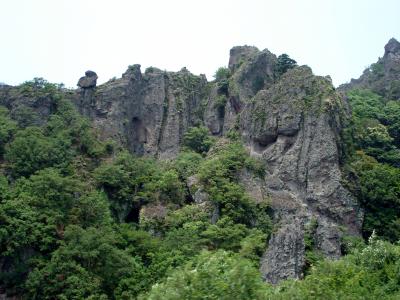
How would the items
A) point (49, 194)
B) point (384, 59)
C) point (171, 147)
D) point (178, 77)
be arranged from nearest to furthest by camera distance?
1. point (49, 194)
2. point (171, 147)
3. point (178, 77)
4. point (384, 59)

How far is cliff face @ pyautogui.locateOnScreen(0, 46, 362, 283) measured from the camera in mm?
38219

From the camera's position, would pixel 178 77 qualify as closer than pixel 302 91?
No

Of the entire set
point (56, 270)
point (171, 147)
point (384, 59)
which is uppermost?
point (384, 59)

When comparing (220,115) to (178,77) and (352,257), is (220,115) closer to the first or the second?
(178,77)

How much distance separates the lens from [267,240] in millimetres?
34938

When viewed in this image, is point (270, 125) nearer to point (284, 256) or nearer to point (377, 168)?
point (377, 168)

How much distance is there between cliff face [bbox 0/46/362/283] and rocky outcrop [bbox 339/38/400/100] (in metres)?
17.9

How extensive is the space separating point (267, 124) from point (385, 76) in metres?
31.8

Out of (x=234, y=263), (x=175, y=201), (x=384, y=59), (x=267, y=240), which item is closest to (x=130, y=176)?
(x=175, y=201)

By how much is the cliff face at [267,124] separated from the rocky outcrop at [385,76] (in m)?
17.9

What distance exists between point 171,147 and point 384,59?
37.0m

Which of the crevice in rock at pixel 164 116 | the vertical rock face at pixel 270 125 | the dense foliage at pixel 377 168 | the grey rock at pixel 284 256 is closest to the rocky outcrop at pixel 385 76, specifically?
the dense foliage at pixel 377 168

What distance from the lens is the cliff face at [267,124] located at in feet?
125

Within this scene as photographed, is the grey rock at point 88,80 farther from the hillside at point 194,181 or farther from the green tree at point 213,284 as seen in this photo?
the green tree at point 213,284
